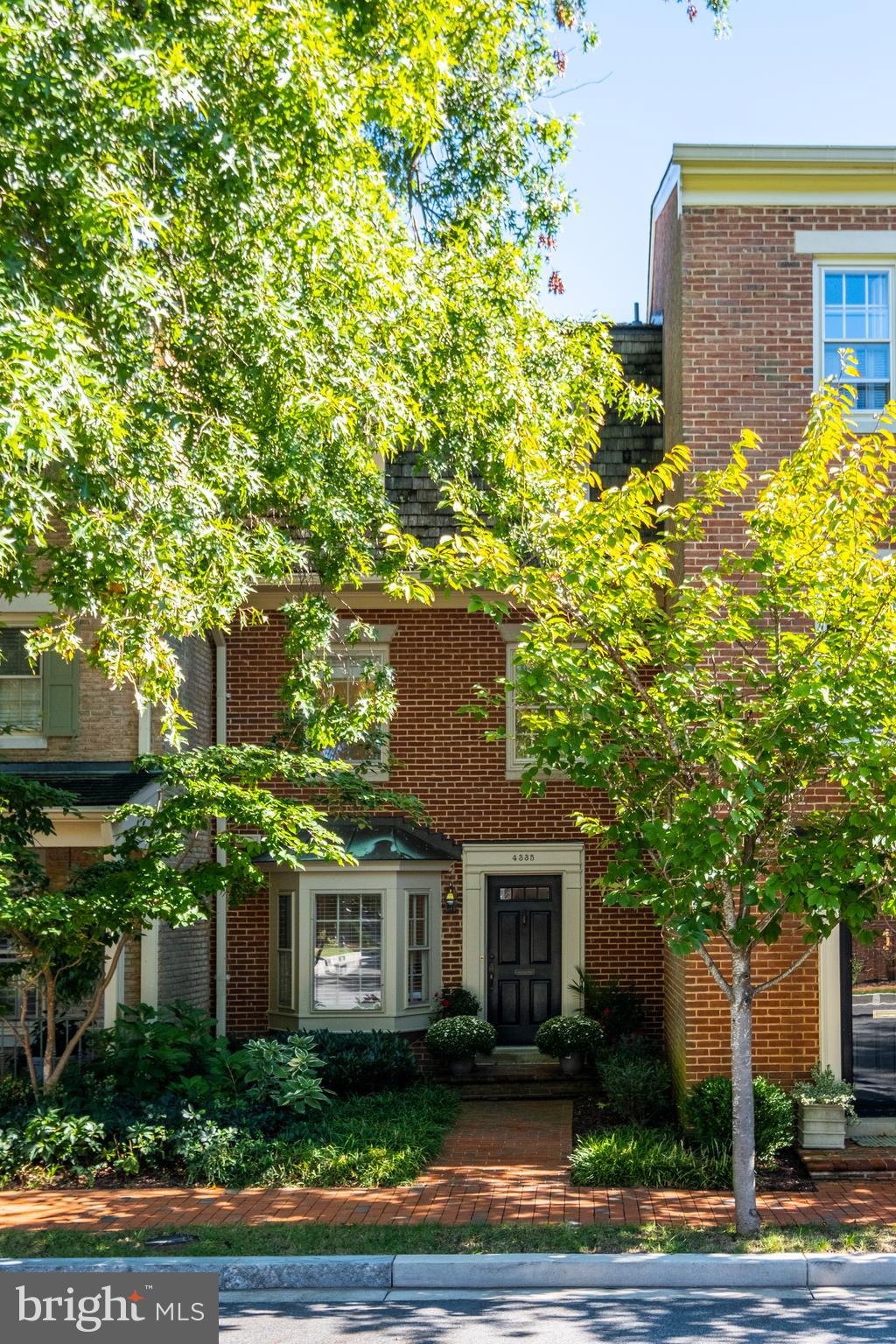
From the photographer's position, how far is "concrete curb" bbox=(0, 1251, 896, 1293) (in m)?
8.50

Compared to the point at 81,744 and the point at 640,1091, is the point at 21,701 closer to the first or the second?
the point at 81,744

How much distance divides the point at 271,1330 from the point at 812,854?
15.2 feet

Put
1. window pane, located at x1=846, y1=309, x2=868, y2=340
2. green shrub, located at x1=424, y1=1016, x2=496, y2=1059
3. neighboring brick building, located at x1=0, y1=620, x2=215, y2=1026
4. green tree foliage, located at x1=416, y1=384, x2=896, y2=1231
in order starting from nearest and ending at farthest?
green tree foliage, located at x1=416, y1=384, x2=896, y2=1231, window pane, located at x1=846, y1=309, x2=868, y2=340, neighboring brick building, located at x1=0, y1=620, x2=215, y2=1026, green shrub, located at x1=424, y1=1016, x2=496, y2=1059

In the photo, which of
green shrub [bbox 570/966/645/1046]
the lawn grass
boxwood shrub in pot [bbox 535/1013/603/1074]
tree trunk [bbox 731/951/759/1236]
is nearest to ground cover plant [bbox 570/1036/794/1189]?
tree trunk [bbox 731/951/759/1236]

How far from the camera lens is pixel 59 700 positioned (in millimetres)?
14711

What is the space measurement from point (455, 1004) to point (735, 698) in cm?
740

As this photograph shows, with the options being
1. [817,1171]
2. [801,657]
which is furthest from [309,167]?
[817,1171]

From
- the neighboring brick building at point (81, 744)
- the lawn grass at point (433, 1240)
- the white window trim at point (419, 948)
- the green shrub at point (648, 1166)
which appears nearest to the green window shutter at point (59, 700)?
the neighboring brick building at point (81, 744)

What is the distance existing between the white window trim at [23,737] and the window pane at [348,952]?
12.0ft

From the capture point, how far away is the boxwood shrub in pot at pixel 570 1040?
48.7ft

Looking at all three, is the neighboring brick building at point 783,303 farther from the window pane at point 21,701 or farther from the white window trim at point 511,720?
the window pane at point 21,701

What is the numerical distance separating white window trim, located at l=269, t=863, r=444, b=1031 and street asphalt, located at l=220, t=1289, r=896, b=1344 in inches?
272

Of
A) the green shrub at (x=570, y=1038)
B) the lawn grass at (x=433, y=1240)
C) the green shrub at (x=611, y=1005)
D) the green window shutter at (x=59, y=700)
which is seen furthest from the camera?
the green shrub at (x=611, y=1005)

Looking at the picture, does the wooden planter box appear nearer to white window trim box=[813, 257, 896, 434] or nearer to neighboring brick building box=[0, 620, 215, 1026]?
white window trim box=[813, 257, 896, 434]
